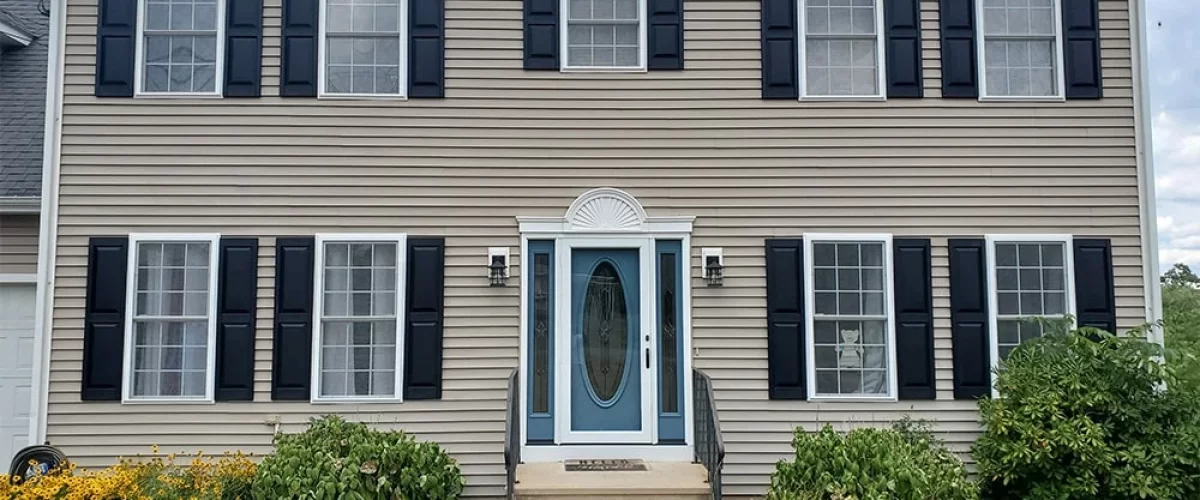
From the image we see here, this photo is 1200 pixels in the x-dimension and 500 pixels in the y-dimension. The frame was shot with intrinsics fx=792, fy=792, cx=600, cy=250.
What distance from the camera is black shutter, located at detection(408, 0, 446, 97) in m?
6.71

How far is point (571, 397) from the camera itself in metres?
6.57

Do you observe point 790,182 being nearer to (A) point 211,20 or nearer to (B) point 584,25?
(B) point 584,25

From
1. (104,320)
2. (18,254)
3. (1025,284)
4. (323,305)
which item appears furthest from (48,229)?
(1025,284)

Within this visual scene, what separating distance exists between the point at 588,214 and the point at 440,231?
125 centimetres

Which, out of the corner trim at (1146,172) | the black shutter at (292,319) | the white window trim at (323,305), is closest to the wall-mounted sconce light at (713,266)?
the white window trim at (323,305)

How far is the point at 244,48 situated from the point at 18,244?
323cm

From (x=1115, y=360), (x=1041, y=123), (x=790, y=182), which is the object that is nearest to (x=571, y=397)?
(x=790, y=182)

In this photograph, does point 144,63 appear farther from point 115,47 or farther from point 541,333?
point 541,333

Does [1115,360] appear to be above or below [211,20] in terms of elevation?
below

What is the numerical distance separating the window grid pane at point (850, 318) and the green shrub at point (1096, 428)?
3.28ft

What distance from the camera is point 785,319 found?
21.7ft

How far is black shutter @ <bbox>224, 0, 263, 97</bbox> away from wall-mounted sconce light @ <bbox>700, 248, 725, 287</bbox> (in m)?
4.02

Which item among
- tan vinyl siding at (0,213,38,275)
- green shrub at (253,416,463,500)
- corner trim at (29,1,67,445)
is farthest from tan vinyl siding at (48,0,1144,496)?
tan vinyl siding at (0,213,38,275)

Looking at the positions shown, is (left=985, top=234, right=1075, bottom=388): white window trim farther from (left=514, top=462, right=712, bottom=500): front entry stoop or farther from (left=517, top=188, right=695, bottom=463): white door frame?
(left=514, top=462, right=712, bottom=500): front entry stoop
